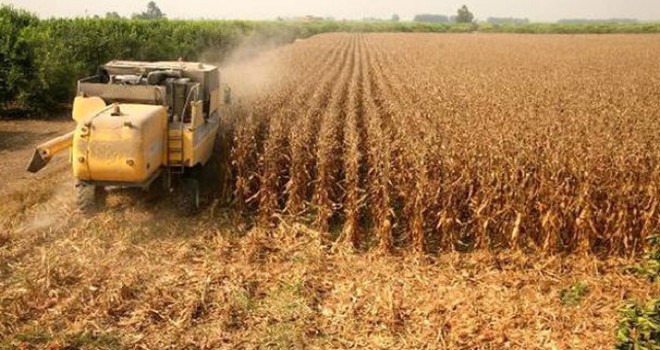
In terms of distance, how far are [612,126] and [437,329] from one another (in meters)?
6.56

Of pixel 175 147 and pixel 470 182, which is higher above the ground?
pixel 175 147

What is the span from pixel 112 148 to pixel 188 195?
1.79m

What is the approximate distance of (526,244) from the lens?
7934 mm

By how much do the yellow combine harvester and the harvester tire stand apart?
0.6 inches

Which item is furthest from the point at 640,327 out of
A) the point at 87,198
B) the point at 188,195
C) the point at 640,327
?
the point at 87,198

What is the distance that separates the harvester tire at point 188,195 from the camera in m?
8.86

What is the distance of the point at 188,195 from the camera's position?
29.1 ft

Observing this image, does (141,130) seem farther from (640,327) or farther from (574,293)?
(640,327)

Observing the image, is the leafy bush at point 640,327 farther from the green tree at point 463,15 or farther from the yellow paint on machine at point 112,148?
the green tree at point 463,15

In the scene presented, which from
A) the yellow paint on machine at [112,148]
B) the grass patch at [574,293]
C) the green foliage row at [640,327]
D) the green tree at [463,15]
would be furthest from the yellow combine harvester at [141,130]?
the green tree at [463,15]

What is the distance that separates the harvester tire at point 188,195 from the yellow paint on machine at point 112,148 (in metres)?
1.32

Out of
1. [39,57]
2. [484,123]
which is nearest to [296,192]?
Result: [484,123]

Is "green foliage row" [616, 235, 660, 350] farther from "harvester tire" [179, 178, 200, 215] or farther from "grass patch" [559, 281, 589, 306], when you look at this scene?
"harvester tire" [179, 178, 200, 215]

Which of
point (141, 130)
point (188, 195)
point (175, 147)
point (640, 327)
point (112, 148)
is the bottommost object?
point (188, 195)
